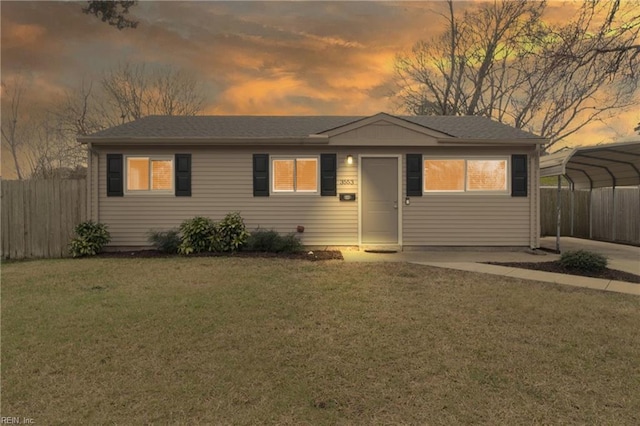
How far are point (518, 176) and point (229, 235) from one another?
7356 mm

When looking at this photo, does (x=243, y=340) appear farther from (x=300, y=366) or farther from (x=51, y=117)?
(x=51, y=117)

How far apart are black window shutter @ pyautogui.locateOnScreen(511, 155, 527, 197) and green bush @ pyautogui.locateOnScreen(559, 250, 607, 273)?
8.67 ft

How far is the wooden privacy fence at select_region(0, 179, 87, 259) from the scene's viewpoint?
28.8 feet

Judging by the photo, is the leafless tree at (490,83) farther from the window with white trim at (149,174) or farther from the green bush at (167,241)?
the green bush at (167,241)

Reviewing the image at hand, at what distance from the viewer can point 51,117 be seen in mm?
19781

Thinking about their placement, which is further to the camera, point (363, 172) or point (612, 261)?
point (363, 172)

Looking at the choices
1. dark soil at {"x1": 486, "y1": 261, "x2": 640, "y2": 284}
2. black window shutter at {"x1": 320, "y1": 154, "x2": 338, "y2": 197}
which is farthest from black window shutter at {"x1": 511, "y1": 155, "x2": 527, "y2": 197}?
black window shutter at {"x1": 320, "y1": 154, "x2": 338, "y2": 197}

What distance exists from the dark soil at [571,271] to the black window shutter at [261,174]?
5.50 m

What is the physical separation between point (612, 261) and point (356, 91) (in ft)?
39.9

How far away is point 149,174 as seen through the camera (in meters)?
9.39

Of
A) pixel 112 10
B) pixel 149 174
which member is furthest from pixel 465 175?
pixel 112 10

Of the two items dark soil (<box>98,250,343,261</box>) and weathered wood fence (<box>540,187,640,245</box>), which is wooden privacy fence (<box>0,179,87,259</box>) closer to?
dark soil (<box>98,250,343,261</box>)

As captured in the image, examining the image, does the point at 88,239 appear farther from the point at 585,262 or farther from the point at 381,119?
the point at 585,262

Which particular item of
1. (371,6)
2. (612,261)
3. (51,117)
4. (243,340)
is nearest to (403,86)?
(371,6)
